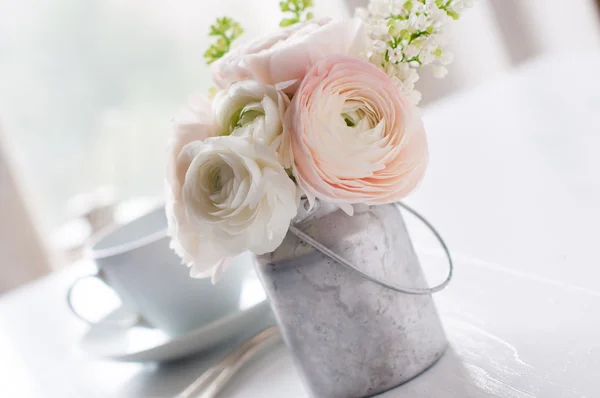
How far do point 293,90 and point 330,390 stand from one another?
0.20m

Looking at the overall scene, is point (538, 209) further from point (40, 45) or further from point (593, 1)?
point (40, 45)

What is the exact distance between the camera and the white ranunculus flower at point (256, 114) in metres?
0.40

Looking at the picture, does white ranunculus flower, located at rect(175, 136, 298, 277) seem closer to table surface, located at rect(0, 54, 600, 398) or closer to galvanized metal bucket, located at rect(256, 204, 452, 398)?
galvanized metal bucket, located at rect(256, 204, 452, 398)

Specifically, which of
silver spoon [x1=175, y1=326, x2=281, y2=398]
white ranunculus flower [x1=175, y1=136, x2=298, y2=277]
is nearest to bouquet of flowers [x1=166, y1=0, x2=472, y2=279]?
white ranunculus flower [x1=175, y1=136, x2=298, y2=277]

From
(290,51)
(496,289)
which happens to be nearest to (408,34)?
(290,51)

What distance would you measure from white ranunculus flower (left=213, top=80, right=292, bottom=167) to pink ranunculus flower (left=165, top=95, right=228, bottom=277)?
0.6 inches

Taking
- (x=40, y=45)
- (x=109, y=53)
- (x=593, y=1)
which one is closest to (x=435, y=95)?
(x=593, y=1)

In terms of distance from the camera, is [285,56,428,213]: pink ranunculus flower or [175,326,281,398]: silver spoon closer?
[285,56,428,213]: pink ranunculus flower

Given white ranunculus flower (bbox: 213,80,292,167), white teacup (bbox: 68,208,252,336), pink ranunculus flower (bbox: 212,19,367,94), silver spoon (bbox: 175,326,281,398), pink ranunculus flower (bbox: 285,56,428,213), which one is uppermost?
pink ranunculus flower (bbox: 212,19,367,94)

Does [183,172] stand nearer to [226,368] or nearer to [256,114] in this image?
[256,114]

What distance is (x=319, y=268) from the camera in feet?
1.43

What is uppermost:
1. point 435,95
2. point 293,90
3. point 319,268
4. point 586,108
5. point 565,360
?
point 293,90

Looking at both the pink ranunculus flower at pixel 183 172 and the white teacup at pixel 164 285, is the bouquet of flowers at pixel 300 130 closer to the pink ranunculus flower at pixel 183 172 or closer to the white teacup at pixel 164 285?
the pink ranunculus flower at pixel 183 172

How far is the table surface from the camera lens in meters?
0.45
